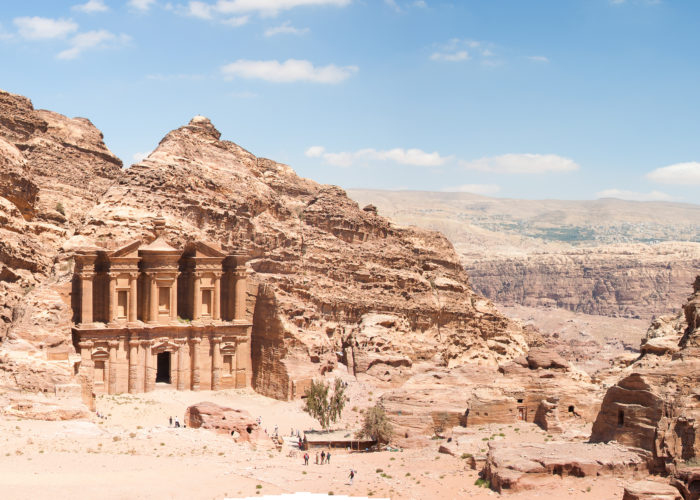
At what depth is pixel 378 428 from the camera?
1491 inches

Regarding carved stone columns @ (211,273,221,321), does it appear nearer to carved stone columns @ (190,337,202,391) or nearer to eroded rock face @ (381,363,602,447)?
carved stone columns @ (190,337,202,391)

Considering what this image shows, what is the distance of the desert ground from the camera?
91.8 feet

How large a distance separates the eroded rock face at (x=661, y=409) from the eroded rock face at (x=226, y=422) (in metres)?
14.6

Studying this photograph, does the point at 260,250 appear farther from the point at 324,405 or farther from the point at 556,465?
the point at 556,465

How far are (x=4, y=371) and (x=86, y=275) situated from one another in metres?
7.77

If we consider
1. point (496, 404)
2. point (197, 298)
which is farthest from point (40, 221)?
point (496, 404)

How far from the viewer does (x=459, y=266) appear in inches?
2566

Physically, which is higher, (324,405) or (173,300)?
(173,300)

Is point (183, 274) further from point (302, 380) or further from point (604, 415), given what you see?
point (604, 415)

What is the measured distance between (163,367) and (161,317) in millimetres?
4125

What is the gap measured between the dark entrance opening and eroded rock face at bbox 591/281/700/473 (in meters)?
25.7

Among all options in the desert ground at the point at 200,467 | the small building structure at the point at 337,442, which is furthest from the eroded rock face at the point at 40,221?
the small building structure at the point at 337,442

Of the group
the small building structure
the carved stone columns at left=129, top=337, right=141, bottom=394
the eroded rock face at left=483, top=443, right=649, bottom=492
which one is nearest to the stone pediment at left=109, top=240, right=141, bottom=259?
the carved stone columns at left=129, top=337, right=141, bottom=394

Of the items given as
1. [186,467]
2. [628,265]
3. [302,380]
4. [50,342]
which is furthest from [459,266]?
[628,265]
